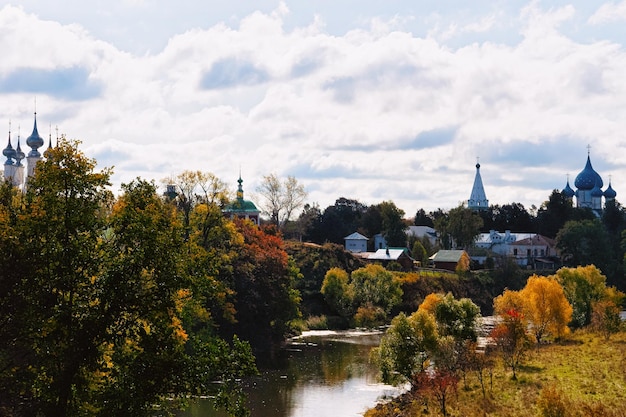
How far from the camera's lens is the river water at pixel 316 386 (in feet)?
117

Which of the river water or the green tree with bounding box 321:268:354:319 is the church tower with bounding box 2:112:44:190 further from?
the river water

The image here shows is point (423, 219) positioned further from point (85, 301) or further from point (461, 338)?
point (85, 301)

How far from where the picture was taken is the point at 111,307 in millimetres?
14344

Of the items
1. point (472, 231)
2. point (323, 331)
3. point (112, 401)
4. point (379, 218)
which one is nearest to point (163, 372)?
point (112, 401)

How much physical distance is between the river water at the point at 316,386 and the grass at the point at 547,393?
2.91 meters

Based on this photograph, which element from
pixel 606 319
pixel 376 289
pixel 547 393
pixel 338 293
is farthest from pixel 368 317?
pixel 547 393

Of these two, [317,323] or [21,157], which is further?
[21,157]

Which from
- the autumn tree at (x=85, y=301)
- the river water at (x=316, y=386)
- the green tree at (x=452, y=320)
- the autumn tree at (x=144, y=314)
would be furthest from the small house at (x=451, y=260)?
the autumn tree at (x=85, y=301)

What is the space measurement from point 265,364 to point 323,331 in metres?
20.8

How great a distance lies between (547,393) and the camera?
25.0m

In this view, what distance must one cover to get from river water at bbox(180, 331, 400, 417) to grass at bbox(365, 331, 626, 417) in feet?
9.53

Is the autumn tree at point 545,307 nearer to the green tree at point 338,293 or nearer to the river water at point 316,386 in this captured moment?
A: the river water at point 316,386

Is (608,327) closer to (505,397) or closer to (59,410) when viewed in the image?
(505,397)

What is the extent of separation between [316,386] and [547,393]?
1875cm
